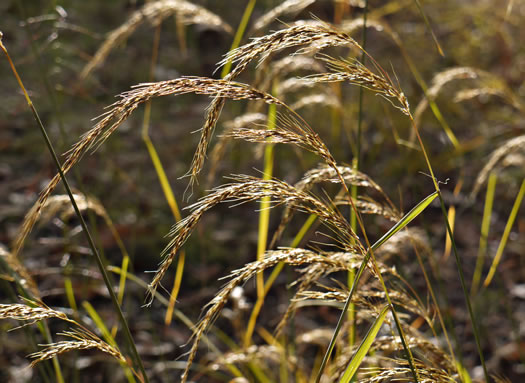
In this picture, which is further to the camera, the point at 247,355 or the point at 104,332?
the point at 247,355

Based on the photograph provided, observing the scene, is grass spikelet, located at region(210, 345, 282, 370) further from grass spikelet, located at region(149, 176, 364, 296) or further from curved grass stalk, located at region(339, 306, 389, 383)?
grass spikelet, located at region(149, 176, 364, 296)

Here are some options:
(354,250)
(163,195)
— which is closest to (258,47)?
(354,250)

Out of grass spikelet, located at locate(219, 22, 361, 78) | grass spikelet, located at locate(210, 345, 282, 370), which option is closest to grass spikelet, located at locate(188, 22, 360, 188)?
grass spikelet, located at locate(219, 22, 361, 78)

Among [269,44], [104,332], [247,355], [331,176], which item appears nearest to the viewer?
[269,44]

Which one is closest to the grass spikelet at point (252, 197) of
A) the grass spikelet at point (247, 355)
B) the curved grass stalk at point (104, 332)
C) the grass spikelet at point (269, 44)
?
the grass spikelet at point (269, 44)

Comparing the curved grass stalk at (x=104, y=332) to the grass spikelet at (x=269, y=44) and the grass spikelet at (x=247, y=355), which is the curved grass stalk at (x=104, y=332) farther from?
the grass spikelet at (x=269, y=44)

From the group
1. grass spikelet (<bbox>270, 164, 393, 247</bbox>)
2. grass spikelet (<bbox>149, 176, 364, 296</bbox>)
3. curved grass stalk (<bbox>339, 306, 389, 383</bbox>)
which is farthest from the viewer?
grass spikelet (<bbox>270, 164, 393, 247</bbox>)

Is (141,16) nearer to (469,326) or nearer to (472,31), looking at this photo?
(469,326)

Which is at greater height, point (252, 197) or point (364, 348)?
point (252, 197)

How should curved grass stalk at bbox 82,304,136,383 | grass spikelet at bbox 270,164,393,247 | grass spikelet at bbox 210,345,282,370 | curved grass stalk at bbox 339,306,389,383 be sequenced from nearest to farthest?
curved grass stalk at bbox 339,306,389,383
grass spikelet at bbox 270,164,393,247
curved grass stalk at bbox 82,304,136,383
grass spikelet at bbox 210,345,282,370

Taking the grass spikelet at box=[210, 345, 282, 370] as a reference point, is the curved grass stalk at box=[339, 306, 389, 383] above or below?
above

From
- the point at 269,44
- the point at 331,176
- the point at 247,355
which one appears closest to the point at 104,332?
the point at 247,355

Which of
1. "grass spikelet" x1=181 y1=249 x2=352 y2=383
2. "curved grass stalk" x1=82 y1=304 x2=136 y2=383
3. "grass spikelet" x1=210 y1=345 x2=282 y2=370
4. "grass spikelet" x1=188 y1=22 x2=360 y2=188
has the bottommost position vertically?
"grass spikelet" x1=210 y1=345 x2=282 y2=370

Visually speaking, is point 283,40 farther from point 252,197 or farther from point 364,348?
point 364,348
